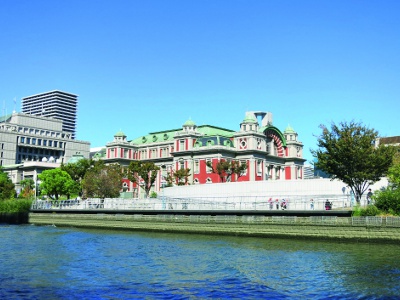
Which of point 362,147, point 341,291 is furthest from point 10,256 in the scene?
point 362,147

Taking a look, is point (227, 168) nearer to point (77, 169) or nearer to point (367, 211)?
point (77, 169)

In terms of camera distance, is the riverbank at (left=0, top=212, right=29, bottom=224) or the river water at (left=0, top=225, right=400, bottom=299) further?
the riverbank at (left=0, top=212, right=29, bottom=224)

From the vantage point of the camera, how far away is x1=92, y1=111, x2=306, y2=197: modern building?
111m

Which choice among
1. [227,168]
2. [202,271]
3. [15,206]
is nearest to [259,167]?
[227,168]

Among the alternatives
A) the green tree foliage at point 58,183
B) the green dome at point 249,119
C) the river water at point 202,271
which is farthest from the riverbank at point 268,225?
the green dome at point 249,119

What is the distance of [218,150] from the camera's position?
109 meters

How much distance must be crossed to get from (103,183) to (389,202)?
224ft

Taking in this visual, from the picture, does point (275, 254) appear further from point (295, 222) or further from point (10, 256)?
point (10, 256)

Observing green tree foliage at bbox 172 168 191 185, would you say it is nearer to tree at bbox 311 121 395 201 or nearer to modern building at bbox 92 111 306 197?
modern building at bbox 92 111 306 197

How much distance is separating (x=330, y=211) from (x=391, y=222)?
5.76 m

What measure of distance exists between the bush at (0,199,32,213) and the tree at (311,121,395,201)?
169ft

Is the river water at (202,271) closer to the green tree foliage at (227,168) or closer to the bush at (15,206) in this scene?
the bush at (15,206)

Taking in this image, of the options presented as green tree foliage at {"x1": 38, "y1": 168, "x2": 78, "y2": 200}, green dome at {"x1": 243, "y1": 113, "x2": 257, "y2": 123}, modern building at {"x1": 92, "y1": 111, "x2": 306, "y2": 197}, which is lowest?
green tree foliage at {"x1": 38, "y1": 168, "x2": 78, "y2": 200}

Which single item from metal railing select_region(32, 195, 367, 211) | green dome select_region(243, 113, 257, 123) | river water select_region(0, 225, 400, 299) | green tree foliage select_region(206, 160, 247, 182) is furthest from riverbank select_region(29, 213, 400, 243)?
green dome select_region(243, 113, 257, 123)
